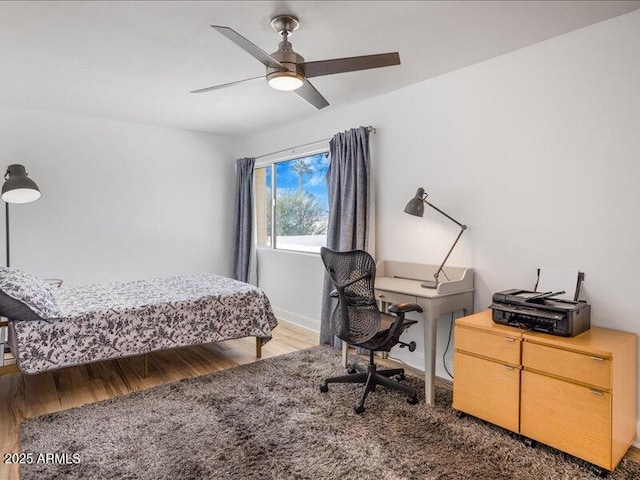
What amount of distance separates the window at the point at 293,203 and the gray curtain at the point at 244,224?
0.57 feet

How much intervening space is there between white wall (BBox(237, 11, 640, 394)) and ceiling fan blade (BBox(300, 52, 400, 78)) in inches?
45.0

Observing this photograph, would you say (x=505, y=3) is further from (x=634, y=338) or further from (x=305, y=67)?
(x=634, y=338)

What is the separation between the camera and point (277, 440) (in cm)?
220

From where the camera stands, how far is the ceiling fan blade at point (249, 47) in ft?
5.75

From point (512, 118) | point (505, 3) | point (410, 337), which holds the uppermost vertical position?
point (505, 3)

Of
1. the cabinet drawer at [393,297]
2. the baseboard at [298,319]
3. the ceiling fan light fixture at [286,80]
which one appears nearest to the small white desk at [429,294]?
the cabinet drawer at [393,297]

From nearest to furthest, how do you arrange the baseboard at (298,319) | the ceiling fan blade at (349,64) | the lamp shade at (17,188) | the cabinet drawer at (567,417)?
the cabinet drawer at (567,417) < the ceiling fan blade at (349,64) < the lamp shade at (17,188) < the baseboard at (298,319)

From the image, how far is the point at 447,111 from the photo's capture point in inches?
124

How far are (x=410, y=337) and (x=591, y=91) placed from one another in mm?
2258

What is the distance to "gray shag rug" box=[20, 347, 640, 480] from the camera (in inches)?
75.9

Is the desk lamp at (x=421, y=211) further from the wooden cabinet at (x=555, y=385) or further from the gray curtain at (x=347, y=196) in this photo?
the gray curtain at (x=347, y=196)

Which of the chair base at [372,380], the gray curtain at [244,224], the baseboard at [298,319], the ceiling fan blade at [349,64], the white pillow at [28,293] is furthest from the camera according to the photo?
the gray curtain at [244,224]

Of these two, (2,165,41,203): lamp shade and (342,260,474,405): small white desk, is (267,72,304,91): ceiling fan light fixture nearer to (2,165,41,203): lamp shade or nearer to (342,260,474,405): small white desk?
(342,260,474,405): small white desk

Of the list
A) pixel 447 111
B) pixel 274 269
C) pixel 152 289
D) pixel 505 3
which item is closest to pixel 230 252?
pixel 274 269
